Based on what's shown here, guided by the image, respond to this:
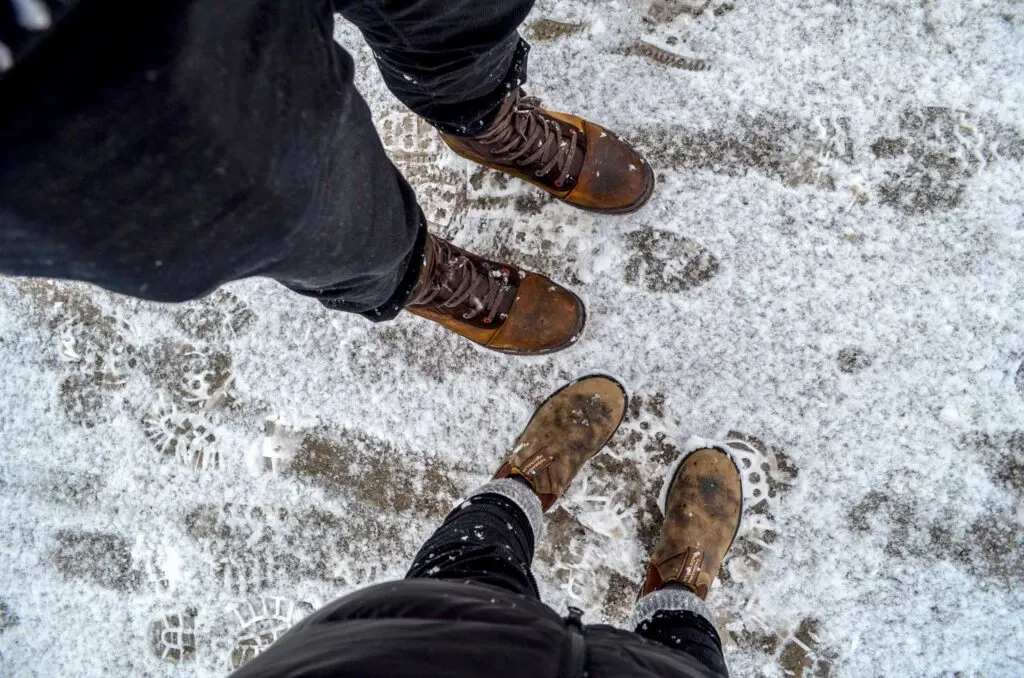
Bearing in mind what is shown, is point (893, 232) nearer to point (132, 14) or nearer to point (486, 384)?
point (486, 384)

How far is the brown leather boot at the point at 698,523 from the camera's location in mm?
1468

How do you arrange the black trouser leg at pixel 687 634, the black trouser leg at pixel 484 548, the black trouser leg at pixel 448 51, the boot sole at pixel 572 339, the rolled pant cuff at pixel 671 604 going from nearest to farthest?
the black trouser leg at pixel 448 51 < the black trouser leg at pixel 484 548 < the black trouser leg at pixel 687 634 < the rolled pant cuff at pixel 671 604 < the boot sole at pixel 572 339

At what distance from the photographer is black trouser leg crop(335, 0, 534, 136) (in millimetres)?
887

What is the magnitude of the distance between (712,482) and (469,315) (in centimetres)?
76

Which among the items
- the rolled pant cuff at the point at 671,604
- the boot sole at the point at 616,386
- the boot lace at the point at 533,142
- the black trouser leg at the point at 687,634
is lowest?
the rolled pant cuff at the point at 671,604

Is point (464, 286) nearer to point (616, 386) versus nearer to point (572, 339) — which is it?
point (572, 339)

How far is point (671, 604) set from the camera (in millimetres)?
1348

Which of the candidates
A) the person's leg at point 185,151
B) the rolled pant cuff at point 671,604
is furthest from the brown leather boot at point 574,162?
the rolled pant cuff at point 671,604

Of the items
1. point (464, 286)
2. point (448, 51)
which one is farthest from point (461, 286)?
point (448, 51)

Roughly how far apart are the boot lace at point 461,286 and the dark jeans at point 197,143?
1.32 ft

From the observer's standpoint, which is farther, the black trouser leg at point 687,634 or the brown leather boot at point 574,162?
the brown leather boot at point 574,162

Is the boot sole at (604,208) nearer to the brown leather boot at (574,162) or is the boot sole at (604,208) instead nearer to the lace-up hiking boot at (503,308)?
the brown leather boot at (574,162)

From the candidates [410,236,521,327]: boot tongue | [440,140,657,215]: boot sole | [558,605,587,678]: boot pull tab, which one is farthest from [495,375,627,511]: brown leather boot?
[558,605,587,678]: boot pull tab

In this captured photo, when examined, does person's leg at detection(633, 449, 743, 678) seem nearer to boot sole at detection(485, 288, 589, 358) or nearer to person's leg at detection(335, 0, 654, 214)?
boot sole at detection(485, 288, 589, 358)
